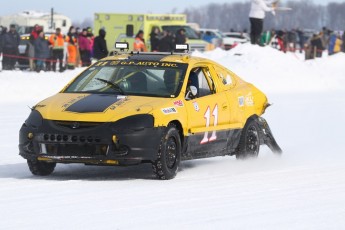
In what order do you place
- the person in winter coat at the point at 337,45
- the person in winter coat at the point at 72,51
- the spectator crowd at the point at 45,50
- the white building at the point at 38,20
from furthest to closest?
the white building at the point at 38,20 < the person in winter coat at the point at 337,45 < the person in winter coat at the point at 72,51 < the spectator crowd at the point at 45,50

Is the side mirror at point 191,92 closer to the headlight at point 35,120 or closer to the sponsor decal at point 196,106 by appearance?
the sponsor decal at point 196,106

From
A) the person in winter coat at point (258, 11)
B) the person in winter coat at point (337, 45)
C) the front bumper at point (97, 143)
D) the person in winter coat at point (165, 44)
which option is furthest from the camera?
the person in winter coat at point (337, 45)

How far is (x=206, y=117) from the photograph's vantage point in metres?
12.2

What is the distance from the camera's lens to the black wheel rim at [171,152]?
11.3 metres

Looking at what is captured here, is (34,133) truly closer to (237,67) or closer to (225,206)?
(225,206)

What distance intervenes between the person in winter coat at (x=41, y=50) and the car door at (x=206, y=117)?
19.4 m

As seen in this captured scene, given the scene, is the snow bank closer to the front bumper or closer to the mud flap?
the mud flap

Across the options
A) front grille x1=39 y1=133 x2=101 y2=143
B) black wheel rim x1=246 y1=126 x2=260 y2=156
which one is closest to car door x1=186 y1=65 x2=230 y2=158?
black wheel rim x1=246 y1=126 x2=260 y2=156

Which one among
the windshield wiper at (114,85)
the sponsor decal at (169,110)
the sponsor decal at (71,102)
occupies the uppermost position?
the windshield wiper at (114,85)

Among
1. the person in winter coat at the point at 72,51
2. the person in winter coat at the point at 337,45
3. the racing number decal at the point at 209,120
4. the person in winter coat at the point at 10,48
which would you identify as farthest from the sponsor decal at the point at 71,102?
the person in winter coat at the point at 337,45

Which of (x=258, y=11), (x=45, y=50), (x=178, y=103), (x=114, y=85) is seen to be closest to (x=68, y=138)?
(x=114, y=85)

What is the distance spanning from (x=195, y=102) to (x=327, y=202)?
111 inches

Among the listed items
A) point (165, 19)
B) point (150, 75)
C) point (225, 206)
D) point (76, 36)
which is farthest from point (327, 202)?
point (165, 19)

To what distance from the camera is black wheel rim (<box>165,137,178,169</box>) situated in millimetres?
11312
